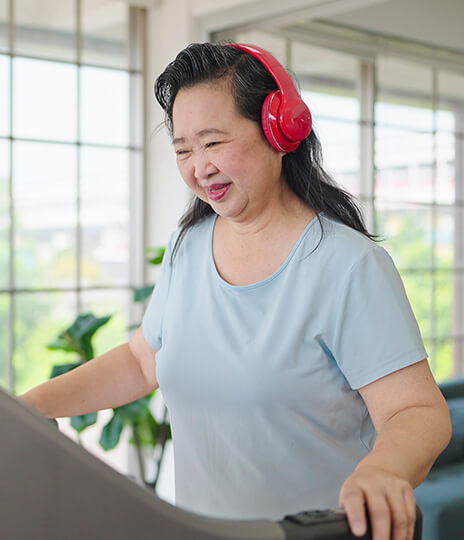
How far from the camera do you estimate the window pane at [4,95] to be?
11.3 ft

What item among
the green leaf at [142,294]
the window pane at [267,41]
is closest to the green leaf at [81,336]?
the green leaf at [142,294]

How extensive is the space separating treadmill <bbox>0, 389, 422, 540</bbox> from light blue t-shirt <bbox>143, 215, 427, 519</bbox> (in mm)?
487

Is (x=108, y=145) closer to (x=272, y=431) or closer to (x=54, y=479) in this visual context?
(x=272, y=431)

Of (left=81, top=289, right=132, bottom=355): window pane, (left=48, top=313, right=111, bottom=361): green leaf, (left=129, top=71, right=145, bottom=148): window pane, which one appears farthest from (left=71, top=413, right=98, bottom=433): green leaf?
(left=129, top=71, right=145, bottom=148): window pane

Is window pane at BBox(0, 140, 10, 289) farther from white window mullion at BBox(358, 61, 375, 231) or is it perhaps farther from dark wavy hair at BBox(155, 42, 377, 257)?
dark wavy hair at BBox(155, 42, 377, 257)

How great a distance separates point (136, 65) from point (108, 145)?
433 mm

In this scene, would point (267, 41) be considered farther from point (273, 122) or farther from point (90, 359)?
point (273, 122)

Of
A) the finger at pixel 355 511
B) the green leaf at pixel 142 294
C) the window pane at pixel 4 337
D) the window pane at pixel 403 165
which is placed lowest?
the window pane at pixel 4 337

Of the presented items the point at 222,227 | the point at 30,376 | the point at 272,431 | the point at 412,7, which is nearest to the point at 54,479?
the point at 272,431

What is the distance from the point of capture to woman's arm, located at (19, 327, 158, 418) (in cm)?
110

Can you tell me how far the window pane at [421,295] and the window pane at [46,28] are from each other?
102 inches

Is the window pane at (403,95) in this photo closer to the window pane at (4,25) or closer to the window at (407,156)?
the window at (407,156)

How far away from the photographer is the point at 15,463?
469mm

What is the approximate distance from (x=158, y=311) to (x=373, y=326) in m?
0.41
